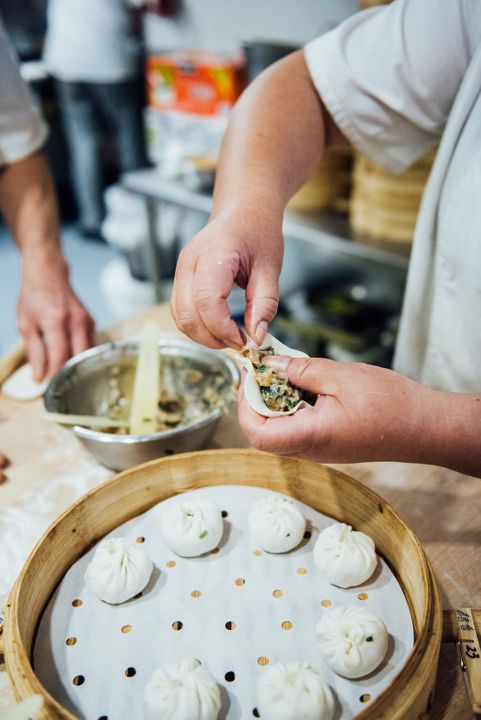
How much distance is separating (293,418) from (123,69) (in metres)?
4.74

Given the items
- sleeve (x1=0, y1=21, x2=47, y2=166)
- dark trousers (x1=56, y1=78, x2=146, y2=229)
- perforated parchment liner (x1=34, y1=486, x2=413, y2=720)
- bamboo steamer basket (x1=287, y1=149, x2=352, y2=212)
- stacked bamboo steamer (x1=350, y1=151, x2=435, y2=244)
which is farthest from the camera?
dark trousers (x1=56, y1=78, x2=146, y2=229)

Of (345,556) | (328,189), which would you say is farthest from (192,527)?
(328,189)

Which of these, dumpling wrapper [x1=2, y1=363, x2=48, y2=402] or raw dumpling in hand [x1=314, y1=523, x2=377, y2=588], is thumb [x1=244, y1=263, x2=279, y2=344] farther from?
dumpling wrapper [x1=2, y1=363, x2=48, y2=402]

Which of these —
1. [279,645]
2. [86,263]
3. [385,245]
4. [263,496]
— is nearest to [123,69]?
[86,263]

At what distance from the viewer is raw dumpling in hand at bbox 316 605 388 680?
901 millimetres

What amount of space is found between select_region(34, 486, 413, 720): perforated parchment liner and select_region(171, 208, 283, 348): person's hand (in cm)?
45

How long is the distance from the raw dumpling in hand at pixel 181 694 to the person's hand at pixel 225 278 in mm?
585

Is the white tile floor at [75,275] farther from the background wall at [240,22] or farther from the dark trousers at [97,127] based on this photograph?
the background wall at [240,22]

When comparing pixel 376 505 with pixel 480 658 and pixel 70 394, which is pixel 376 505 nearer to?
pixel 480 658

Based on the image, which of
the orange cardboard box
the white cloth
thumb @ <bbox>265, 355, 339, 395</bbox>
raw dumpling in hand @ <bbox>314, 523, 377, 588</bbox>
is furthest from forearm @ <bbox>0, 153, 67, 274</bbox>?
the white cloth

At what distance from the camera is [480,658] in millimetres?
877

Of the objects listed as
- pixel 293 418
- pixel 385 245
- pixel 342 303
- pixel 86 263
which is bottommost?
pixel 86 263

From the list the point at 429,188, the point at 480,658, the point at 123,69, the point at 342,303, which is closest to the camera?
the point at 480,658

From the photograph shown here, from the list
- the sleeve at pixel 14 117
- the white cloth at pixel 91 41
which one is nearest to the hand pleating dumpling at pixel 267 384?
the sleeve at pixel 14 117
